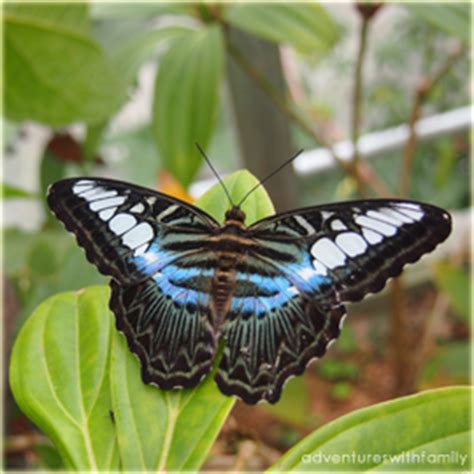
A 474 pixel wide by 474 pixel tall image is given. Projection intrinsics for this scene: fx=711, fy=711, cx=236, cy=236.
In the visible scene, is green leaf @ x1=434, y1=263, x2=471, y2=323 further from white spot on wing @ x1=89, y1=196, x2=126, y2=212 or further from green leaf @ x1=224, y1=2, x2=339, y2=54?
white spot on wing @ x1=89, y1=196, x2=126, y2=212

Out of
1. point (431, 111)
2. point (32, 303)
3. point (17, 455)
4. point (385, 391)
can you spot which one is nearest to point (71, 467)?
point (32, 303)

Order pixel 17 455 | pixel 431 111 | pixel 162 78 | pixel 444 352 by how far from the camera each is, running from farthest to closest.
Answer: pixel 431 111, pixel 444 352, pixel 17 455, pixel 162 78

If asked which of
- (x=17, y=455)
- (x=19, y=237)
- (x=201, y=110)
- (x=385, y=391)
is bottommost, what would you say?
(x=17, y=455)

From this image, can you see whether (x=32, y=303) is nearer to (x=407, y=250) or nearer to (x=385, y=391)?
(x=407, y=250)

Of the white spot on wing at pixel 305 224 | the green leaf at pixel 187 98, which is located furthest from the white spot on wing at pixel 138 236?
the green leaf at pixel 187 98

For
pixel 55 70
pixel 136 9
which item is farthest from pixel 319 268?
pixel 136 9

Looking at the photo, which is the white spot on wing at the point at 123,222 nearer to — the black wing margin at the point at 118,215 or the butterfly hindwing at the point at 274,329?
the black wing margin at the point at 118,215

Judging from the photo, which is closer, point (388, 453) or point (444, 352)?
point (388, 453)

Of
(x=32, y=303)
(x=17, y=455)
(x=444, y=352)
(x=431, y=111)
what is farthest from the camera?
(x=431, y=111)
